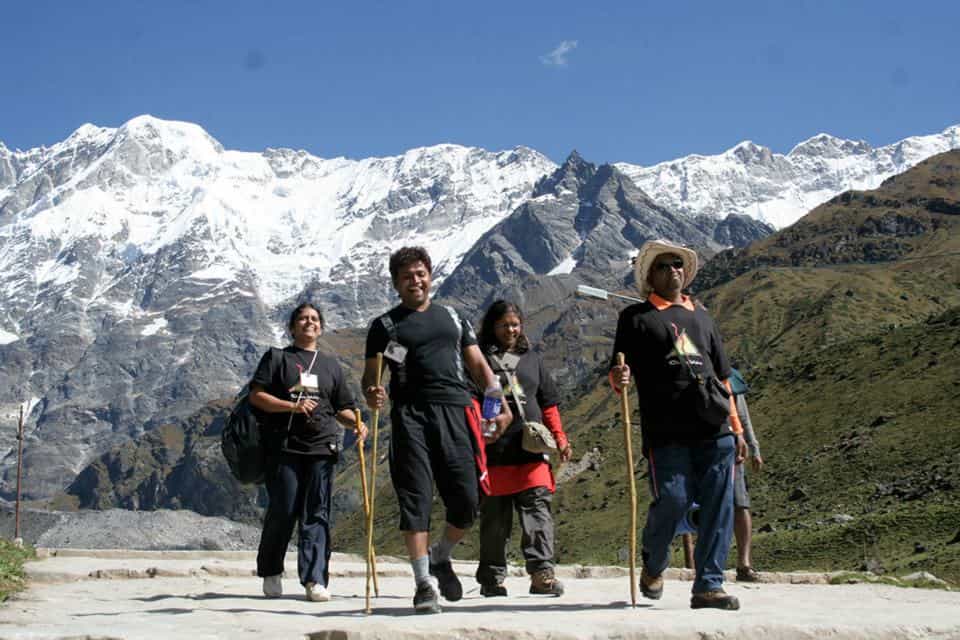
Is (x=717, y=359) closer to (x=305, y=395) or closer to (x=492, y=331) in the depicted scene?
(x=492, y=331)

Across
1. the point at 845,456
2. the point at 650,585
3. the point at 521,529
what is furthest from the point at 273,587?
the point at 845,456

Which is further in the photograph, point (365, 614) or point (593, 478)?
point (593, 478)

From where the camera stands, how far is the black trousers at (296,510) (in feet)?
35.7

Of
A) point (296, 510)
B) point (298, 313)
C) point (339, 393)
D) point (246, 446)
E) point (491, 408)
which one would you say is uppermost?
point (298, 313)

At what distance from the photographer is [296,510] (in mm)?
11000

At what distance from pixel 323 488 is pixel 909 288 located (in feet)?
338

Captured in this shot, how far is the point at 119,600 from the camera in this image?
1102cm

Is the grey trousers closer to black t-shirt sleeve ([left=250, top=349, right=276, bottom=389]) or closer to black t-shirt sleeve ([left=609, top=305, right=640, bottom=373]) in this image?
black t-shirt sleeve ([left=609, top=305, right=640, bottom=373])

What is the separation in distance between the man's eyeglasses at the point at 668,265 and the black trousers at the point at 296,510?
143 inches

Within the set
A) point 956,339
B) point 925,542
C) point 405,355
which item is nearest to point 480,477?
point 405,355

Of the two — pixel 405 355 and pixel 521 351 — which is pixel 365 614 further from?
pixel 521 351

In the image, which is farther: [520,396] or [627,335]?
[520,396]

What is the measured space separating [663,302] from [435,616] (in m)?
2.92

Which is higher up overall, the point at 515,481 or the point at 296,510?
the point at 515,481
